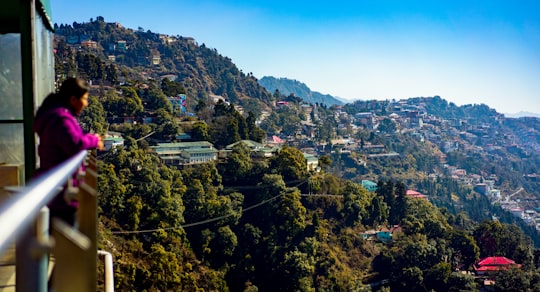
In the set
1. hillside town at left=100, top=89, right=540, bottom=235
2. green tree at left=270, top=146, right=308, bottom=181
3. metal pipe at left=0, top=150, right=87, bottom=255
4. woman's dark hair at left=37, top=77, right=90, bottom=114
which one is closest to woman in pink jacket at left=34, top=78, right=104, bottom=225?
woman's dark hair at left=37, top=77, right=90, bottom=114

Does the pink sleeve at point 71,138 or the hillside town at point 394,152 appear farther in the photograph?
the hillside town at point 394,152

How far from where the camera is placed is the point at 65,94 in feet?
5.88

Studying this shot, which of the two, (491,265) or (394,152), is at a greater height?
(394,152)

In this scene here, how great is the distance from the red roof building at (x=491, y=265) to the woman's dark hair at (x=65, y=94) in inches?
1200

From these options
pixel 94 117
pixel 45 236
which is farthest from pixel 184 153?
pixel 45 236

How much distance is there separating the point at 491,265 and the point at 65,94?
104 ft

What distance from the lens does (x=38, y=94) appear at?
3096mm

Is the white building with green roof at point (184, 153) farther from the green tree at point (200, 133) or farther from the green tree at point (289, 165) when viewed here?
the green tree at point (289, 165)

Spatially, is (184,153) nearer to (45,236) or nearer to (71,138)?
(71,138)

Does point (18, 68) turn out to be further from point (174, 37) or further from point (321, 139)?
point (174, 37)

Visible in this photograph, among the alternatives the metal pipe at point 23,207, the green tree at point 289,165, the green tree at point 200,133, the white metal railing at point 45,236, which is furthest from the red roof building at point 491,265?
the metal pipe at point 23,207

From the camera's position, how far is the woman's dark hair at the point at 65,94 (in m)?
1.76

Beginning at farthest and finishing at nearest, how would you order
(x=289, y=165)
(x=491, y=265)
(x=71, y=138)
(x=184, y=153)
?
(x=491, y=265) < (x=184, y=153) < (x=289, y=165) < (x=71, y=138)

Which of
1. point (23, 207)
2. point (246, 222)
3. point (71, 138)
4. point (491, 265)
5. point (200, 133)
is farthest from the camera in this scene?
point (200, 133)
